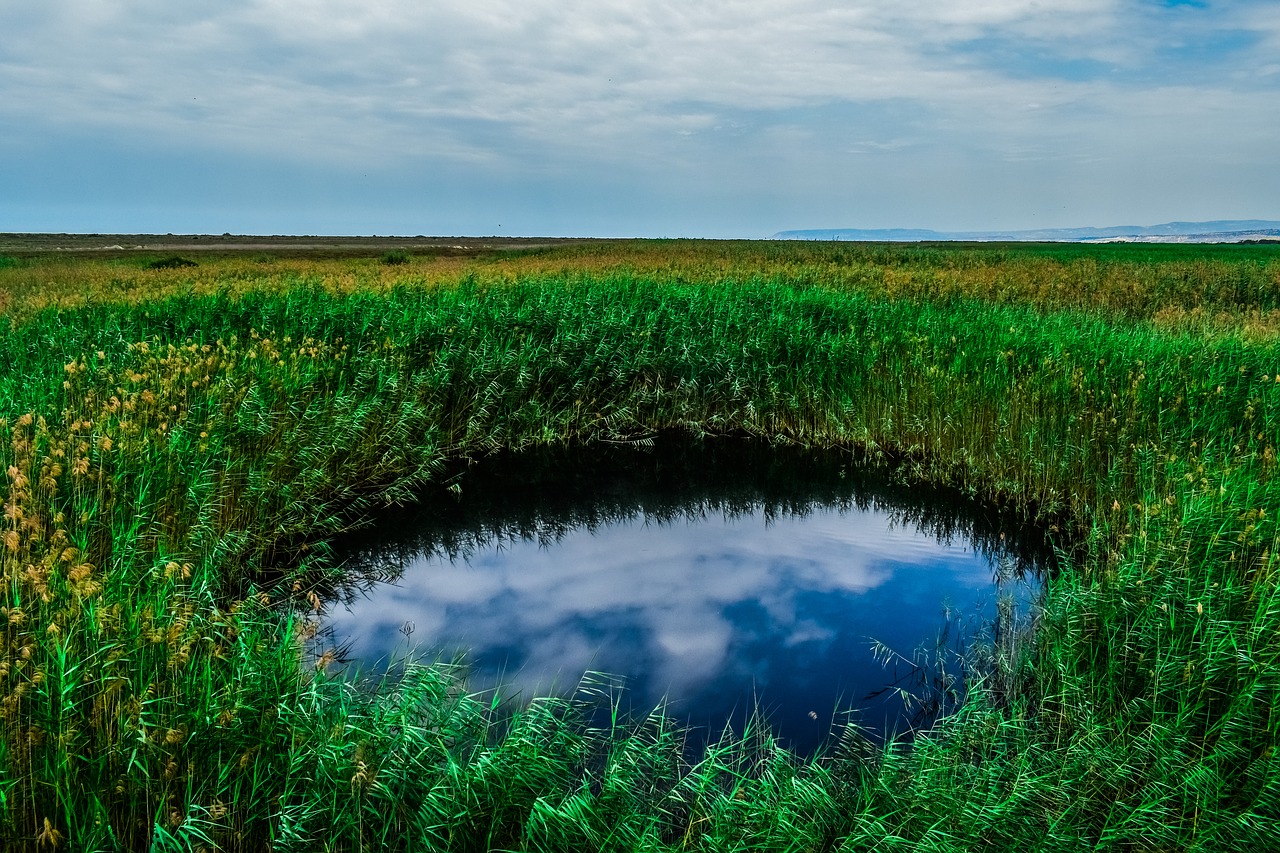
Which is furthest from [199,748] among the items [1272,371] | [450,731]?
[1272,371]

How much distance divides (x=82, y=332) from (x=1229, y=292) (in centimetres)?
2360

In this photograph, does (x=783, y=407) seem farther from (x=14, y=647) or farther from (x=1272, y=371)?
(x=14, y=647)

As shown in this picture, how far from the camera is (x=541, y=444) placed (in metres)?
11.1

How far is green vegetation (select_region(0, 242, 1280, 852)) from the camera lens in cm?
321

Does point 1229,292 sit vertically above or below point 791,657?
above

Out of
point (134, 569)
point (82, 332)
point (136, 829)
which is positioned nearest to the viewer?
point (136, 829)

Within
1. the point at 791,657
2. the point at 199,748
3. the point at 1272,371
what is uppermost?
the point at 1272,371

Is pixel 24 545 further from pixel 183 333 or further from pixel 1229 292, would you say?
pixel 1229 292

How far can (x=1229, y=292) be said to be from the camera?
60.7 ft

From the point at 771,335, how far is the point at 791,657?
705cm

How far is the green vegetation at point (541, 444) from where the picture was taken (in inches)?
126

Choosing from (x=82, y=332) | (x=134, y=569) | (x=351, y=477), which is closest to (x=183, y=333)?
(x=82, y=332)

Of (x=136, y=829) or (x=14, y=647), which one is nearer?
(x=136, y=829)

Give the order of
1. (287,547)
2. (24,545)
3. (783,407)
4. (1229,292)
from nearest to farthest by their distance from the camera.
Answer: (24,545)
(287,547)
(783,407)
(1229,292)
